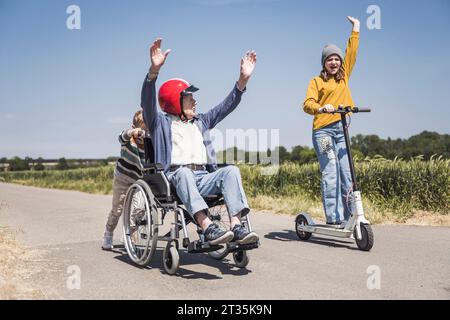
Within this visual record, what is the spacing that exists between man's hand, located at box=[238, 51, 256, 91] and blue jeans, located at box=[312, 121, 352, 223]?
56.3 inches

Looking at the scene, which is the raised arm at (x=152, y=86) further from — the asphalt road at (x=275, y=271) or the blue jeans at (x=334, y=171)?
the blue jeans at (x=334, y=171)

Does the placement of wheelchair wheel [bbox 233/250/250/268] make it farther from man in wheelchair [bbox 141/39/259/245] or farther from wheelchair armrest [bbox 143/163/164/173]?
wheelchair armrest [bbox 143/163/164/173]

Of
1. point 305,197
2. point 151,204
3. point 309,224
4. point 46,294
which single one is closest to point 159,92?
point 151,204

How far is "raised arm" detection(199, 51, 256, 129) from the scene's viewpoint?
445 cm

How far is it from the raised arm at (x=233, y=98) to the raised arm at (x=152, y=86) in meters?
0.53

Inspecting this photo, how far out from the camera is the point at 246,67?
444cm

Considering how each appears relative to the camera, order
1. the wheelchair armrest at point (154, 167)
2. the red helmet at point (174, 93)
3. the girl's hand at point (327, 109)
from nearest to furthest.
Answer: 1. the wheelchair armrest at point (154, 167)
2. the red helmet at point (174, 93)
3. the girl's hand at point (327, 109)

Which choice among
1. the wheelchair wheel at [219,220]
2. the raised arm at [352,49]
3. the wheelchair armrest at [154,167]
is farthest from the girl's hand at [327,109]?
the wheelchair armrest at [154,167]

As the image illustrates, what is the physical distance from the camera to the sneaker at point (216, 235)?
3.63 m

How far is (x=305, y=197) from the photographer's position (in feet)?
35.9

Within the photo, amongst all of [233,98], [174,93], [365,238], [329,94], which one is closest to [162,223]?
[174,93]

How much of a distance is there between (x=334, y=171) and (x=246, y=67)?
5.57 ft

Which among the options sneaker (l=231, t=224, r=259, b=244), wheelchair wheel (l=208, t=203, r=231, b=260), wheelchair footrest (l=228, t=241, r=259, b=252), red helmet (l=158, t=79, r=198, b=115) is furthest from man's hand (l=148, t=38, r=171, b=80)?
wheelchair footrest (l=228, t=241, r=259, b=252)

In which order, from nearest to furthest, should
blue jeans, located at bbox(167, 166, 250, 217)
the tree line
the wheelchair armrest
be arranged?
blue jeans, located at bbox(167, 166, 250, 217) < the wheelchair armrest < the tree line
